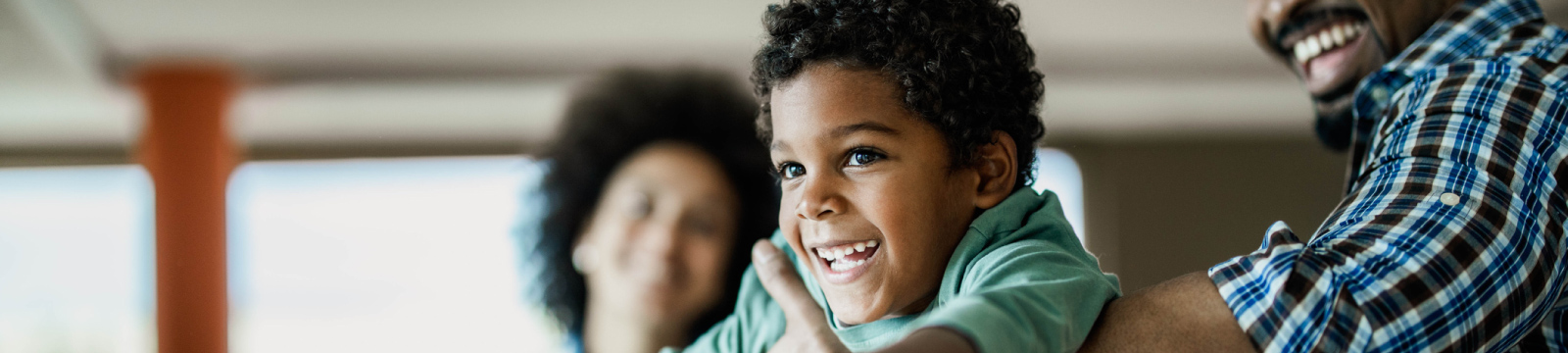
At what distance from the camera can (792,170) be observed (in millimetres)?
365

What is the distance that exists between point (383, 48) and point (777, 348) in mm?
1471

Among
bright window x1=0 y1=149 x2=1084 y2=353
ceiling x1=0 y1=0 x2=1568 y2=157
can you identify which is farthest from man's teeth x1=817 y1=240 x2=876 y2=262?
ceiling x1=0 y1=0 x2=1568 y2=157

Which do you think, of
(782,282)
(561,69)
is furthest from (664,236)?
(561,69)

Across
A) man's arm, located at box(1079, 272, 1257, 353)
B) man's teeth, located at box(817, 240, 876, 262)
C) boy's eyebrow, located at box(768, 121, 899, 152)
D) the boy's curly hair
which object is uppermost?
the boy's curly hair

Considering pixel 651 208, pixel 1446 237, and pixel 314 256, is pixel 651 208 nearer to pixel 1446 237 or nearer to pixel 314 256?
pixel 1446 237

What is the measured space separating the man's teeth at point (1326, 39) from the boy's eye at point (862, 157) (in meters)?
0.36

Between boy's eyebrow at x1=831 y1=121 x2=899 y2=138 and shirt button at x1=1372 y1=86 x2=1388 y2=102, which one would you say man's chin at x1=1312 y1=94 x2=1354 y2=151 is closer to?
shirt button at x1=1372 y1=86 x2=1388 y2=102

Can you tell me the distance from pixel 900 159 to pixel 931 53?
0.14 ft

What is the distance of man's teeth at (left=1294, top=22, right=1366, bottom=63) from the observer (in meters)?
0.54

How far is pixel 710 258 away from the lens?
80 cm

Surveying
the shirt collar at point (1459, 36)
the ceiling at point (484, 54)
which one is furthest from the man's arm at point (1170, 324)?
the ceiling at point (484, 54)

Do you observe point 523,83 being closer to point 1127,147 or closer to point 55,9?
point 55,9

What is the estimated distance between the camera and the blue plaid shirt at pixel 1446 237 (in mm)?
288

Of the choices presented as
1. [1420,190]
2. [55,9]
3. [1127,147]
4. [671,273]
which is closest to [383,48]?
[55,9]
